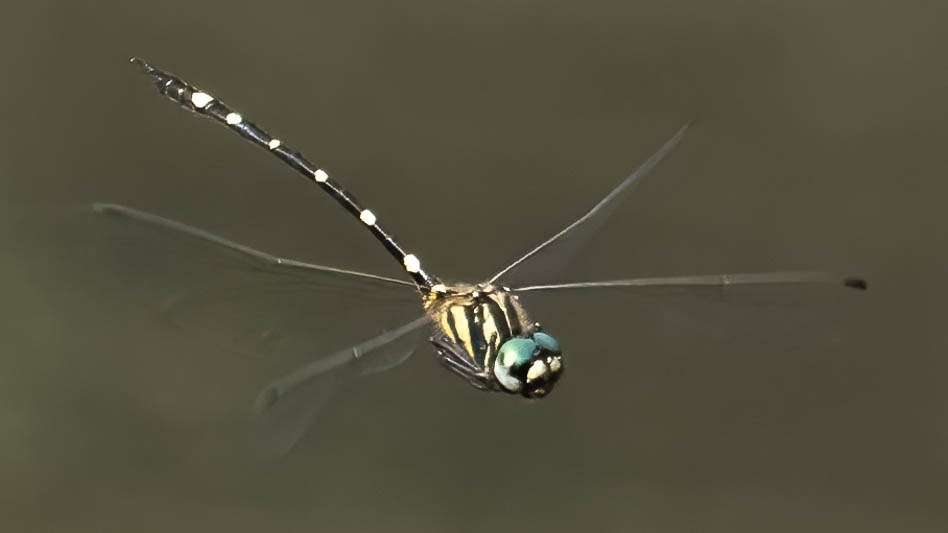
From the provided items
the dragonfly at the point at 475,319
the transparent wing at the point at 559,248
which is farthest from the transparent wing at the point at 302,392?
the transparent wing at the point at 559,248

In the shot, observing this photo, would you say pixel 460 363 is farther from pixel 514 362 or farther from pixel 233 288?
pixel 233 288

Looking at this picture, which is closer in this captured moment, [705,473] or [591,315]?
[591,315]

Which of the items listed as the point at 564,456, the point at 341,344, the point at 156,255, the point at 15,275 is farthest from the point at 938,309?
the point at 15,275

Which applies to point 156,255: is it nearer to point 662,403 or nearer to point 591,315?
point 591,315

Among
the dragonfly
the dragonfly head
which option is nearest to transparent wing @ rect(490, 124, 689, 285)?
the dragonfly

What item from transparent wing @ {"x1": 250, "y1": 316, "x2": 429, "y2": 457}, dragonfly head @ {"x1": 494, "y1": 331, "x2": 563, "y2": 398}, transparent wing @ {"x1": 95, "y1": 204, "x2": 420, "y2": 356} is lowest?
dragonfly head @ {"x1": 494, "y1": 331, "x2": 563, "y2": 398}

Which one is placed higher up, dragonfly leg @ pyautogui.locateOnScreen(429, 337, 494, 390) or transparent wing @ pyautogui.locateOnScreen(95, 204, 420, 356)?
transparent wing @ pyautogui.locateOnScreen(95, 204, 420, 356)

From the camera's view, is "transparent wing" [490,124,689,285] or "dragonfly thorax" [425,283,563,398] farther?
"transparent wing" [490,124,689,285]

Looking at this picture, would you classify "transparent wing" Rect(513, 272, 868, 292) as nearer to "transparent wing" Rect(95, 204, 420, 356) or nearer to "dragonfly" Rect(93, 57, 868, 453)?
"dragonfly" Rect(93, 57, 868, 453)
